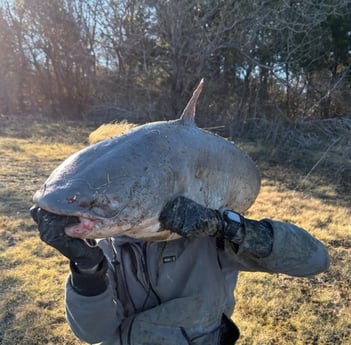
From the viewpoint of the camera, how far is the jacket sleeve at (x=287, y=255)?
1610 mm

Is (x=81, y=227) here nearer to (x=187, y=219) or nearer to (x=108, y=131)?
(x=187, y=219)

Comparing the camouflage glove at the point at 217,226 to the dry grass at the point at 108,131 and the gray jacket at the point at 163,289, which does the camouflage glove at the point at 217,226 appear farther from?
the dry grass at the point at 108,131

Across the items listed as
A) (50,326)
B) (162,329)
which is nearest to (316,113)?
(50,326)

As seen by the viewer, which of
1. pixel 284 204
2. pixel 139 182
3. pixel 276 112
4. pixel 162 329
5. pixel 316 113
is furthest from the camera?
pixel 276 112

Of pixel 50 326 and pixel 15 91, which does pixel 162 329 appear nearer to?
A: pixel 50 326

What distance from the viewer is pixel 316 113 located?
1276 cm

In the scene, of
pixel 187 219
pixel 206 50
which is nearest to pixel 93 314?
pixel 187 219

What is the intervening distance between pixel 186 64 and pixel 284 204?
871 cm

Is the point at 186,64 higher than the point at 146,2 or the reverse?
the reverse

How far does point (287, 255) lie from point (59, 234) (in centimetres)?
87

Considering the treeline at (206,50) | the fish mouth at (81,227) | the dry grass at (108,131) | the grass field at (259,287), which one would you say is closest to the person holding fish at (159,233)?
the fish mouth at (81,227)

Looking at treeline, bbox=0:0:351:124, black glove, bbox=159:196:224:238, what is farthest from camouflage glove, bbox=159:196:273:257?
treeline, bbox=0:0:351:124

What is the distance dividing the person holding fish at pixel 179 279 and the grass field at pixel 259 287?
57.6 inches

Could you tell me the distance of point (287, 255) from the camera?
63.9 inches
